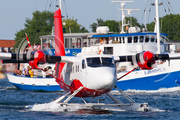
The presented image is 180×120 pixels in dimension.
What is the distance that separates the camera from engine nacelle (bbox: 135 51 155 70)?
1589 centimetres

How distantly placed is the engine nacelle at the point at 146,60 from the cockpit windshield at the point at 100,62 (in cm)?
158

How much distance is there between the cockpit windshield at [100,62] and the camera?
1525 cm

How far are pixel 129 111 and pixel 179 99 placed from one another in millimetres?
6178

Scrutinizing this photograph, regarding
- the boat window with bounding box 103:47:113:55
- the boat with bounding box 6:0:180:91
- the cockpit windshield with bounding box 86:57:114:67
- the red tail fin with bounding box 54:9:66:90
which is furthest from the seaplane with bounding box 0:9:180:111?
the boat window with bounding box 103:47:113:55

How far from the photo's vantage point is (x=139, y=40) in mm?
30266

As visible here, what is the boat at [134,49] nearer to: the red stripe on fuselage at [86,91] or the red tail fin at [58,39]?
the red tail fin at [58,39]

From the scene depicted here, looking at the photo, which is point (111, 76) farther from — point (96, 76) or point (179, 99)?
point (179, 99)

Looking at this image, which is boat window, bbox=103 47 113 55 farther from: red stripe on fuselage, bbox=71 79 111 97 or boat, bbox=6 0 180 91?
red stripe on fuselage, bbox=71 79 111 97

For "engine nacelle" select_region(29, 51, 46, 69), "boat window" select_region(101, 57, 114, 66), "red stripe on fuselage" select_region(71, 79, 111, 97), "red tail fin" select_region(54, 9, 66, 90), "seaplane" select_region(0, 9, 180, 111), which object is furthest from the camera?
"red tail fin" select_region(54, 9, 66, 90)

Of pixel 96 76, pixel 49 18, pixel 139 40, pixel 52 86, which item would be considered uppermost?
pixel 49 18

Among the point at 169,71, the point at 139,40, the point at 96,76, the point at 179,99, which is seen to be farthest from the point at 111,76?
the point at 139,40

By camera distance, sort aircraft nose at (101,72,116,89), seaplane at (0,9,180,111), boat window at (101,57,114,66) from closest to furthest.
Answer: aircraft nose at (101,72,116,89), seaplane at (0,9,180,111), boat window at (101,57,114,66)

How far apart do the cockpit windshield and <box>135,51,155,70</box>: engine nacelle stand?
5.17 feet

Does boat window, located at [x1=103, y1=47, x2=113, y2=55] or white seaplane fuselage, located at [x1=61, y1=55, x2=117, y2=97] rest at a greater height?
boat window, located at [x1=103, y1=47, x2=113, y2=55]
